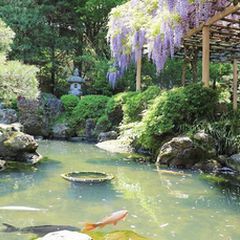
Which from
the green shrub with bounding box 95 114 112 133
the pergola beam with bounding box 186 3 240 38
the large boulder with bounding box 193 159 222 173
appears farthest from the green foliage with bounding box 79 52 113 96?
the large boulder with bounding box 193 159 222 173

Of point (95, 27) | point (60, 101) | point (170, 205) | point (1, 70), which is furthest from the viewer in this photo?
point (95, 27)

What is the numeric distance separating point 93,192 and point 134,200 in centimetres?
83

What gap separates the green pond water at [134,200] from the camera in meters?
5.52

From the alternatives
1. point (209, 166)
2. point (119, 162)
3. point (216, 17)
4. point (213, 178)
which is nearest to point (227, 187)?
point (213, 178)

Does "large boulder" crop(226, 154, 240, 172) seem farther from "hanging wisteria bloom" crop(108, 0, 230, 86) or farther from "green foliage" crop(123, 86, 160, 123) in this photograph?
"green foliage" crop(123, 86, 160, 123)

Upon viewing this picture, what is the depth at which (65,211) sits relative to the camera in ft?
20.1

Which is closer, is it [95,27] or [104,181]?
[104,181]

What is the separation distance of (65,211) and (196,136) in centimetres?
461

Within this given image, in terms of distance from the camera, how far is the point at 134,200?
6.94m

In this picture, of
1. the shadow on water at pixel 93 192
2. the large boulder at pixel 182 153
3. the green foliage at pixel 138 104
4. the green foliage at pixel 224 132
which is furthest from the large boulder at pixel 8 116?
the shadow on water at pixel 93 192

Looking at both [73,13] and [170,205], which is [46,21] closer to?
[73,13]

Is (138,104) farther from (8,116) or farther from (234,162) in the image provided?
(8,116)

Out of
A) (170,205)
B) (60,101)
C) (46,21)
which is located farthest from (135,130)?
(46,21)

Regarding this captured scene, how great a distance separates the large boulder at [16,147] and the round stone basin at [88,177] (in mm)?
1882
